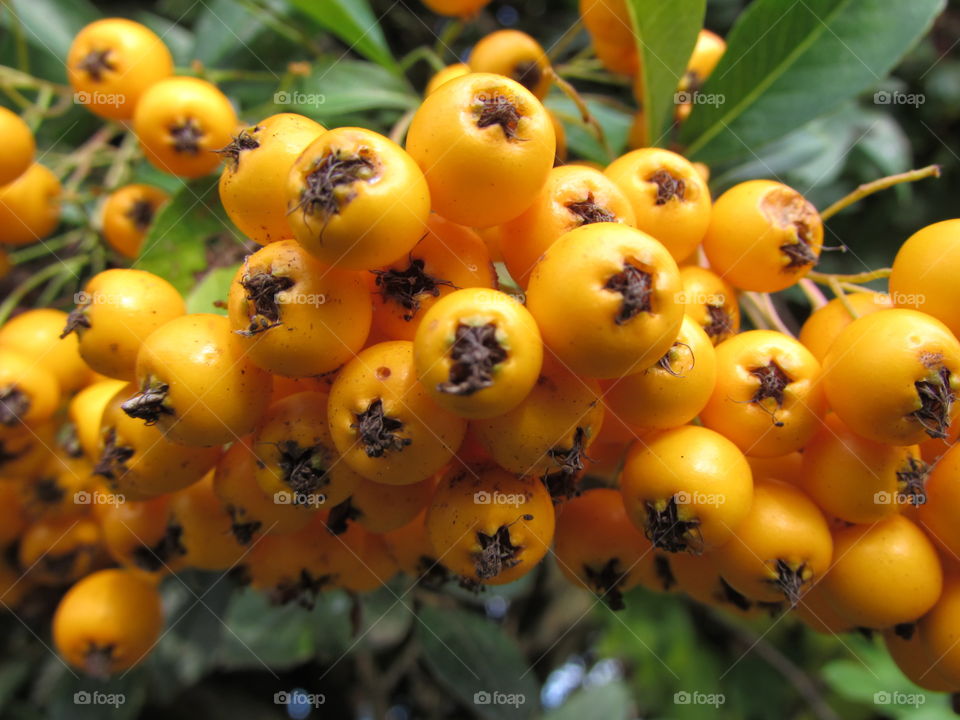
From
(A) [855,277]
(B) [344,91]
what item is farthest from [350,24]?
(A) [855,277]

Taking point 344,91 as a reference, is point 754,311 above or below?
below

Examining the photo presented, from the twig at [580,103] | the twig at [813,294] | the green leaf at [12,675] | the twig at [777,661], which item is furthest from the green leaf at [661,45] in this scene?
the green leaf at [12,675]

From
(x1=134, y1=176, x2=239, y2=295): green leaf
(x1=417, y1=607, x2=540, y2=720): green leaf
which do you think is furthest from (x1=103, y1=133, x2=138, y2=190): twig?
(x1=417, y1=607, x2=540, y2=720): green leaf

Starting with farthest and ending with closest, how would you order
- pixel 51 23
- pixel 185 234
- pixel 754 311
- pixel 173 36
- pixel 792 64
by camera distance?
pixel 173 36 → pixel 51 23 → pixel 792 64 → pixel 185 234 → pixel 754 311

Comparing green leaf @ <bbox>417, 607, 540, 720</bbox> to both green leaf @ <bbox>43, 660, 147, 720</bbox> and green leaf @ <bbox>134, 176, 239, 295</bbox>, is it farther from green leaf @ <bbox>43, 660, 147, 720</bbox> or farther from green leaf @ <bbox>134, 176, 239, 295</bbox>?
green leaf @ <bbox>134, 176, 239, 295</bbox>

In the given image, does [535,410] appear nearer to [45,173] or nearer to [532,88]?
[532,88]

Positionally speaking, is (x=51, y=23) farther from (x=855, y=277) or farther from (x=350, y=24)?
(x=855, y=277)
